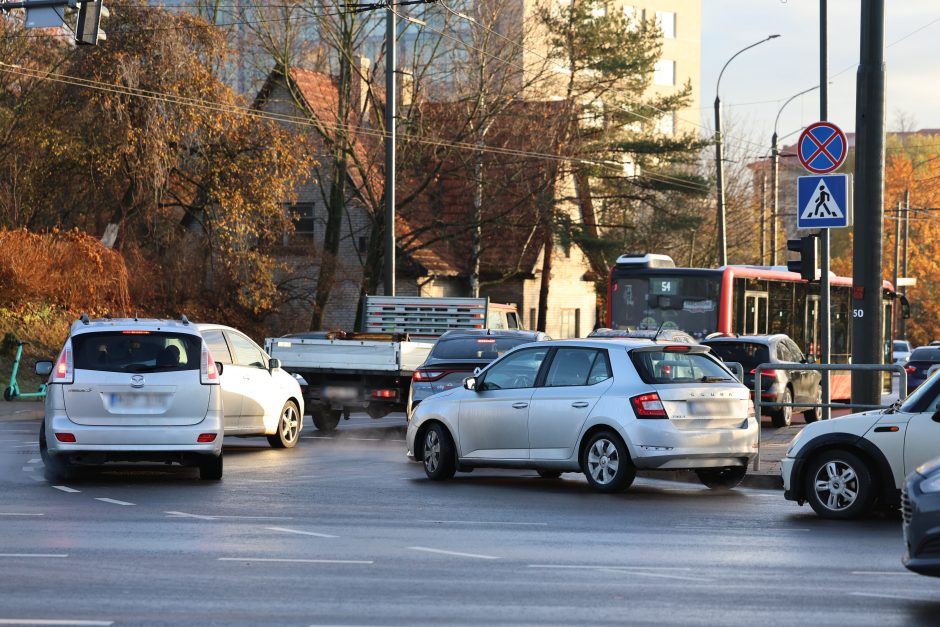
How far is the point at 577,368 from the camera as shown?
51.0 ft

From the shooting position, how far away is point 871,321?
1727cm

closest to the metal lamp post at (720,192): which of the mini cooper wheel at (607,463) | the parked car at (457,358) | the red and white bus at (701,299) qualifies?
the red and white bus at (701,299)

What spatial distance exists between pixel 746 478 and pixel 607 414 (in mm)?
2371

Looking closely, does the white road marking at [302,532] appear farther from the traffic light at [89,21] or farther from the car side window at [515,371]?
the traffic light at [89,21]

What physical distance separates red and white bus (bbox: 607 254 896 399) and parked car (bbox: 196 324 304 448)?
46.1 ft

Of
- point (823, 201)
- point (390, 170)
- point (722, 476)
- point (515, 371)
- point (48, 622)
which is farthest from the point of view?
point (390, 170)

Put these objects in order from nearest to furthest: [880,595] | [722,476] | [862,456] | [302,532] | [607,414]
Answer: [880,595] < [302,532] < [862,456] < [607,414] < [722,476]

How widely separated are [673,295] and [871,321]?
16.4 meters

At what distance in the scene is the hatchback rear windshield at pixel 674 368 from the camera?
15078 mm

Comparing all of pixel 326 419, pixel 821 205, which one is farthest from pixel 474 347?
pixel 821 205

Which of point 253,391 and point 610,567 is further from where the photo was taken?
point 253,391

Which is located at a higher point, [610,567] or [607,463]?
[607,463]

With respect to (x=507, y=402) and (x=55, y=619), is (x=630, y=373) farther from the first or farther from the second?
(x=55, y=619)

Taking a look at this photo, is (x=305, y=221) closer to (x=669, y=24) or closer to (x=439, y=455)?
(x=439, y=455)
